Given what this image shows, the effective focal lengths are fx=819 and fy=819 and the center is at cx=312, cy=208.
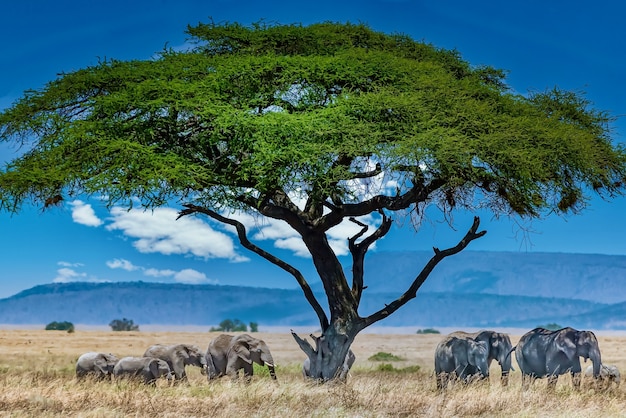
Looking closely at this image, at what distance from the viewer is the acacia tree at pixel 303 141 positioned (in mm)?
17109

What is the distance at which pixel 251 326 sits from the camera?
82.3 metres

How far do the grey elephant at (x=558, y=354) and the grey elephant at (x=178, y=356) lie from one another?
821 cm

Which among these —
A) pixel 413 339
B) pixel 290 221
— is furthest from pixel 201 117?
pixel 413 339

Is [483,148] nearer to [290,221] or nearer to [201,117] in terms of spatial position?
[290,221]

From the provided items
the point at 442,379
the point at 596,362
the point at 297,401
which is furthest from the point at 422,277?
the point at 297,401

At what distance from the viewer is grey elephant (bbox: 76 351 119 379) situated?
20.9 m

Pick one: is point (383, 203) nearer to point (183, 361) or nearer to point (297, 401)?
point (297, 401)

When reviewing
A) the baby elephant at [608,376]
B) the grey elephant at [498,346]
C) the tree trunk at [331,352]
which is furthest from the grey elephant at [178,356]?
the baby elephant at [608,376]

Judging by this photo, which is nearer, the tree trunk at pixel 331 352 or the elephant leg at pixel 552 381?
the elephant leg at pixel 552 381

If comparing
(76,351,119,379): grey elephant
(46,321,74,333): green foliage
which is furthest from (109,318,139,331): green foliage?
(76,351,119,379): grey elephant

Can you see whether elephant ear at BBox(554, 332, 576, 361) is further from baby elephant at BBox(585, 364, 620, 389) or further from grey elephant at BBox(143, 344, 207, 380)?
grey elephant at BBox(143, 344, 207, 380)

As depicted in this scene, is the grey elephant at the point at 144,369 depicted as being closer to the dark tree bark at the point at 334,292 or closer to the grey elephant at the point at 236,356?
the grey elephant at the point at 236,356

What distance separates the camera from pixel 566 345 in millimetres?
18156

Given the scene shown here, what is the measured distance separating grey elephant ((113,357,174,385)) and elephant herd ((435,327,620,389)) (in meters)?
6.65
